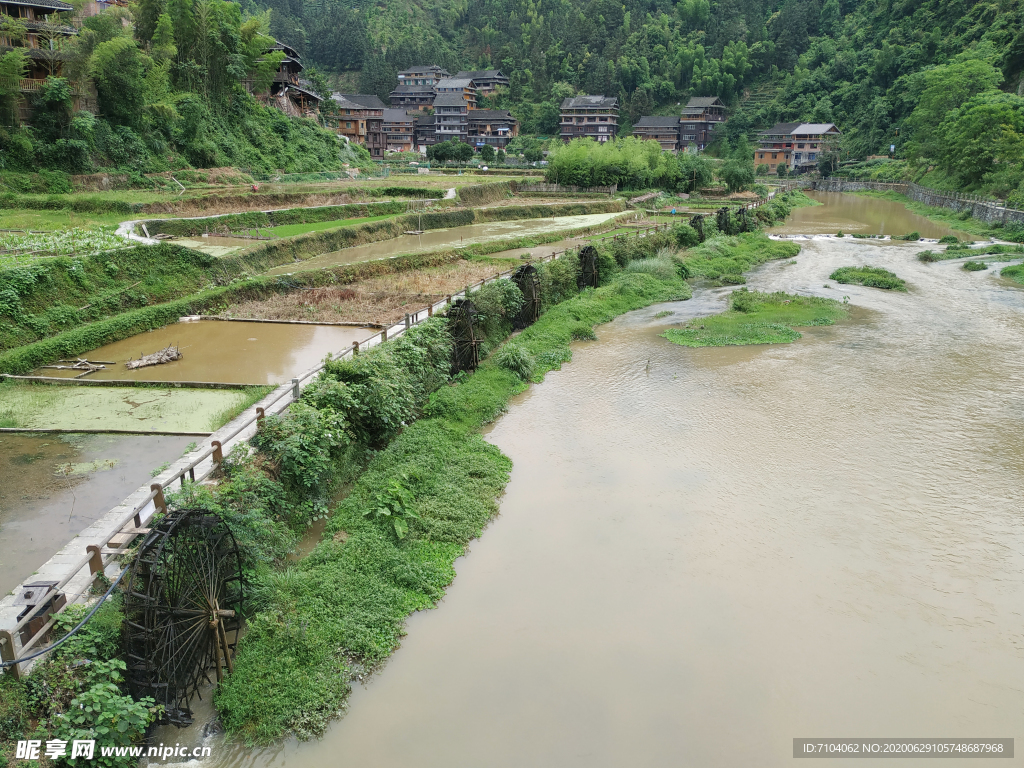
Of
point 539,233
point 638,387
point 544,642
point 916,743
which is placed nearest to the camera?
point 916,743

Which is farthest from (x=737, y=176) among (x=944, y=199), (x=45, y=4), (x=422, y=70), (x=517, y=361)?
(x=422, y=70)

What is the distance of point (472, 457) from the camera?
43.8ft

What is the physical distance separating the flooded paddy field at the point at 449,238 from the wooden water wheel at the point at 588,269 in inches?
292

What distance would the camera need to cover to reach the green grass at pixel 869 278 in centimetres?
2985

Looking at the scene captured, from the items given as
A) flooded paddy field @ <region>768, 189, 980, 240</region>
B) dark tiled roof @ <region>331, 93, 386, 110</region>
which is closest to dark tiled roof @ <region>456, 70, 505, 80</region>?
dark tiled roof @ <region>331, 93, 386, 110</region>

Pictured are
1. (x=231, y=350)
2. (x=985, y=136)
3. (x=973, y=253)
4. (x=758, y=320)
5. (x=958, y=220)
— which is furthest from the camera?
(x=985, y=136)

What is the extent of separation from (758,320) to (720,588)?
1577cm

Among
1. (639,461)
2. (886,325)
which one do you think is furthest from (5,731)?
(886,325)

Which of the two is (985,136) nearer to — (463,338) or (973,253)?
(973,253)

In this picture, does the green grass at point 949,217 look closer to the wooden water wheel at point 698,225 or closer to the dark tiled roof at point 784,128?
the wooden water wheel at point 698,225

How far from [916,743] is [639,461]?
678 cm

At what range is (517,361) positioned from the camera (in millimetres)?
17938

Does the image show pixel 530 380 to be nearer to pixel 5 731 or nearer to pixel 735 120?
pixel 5 731

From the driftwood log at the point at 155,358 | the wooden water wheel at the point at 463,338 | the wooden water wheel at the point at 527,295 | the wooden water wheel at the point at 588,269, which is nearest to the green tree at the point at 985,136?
the wooden water wheel at the point at 588,269
